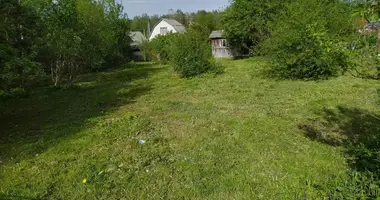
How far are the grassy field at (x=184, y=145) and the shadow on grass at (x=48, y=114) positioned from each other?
1.3 inches

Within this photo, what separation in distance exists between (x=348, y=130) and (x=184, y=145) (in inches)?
129

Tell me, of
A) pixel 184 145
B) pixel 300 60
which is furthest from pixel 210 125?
pixel 300 60

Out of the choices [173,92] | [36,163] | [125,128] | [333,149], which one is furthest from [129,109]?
[333,149]

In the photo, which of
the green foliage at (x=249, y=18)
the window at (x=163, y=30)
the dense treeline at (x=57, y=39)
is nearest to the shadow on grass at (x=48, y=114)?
the dense treeline at (x=57, y=39)

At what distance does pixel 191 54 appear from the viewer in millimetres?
12742

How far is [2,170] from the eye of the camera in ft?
13.1

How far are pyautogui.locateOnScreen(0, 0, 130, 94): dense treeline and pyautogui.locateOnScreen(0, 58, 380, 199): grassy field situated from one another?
1469 mm

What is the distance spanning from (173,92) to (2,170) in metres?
6.25

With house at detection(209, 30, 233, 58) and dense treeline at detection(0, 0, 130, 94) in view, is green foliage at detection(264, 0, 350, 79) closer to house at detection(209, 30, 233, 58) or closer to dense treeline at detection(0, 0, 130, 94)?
dense treeline at detection(0, 0, 130, 94)

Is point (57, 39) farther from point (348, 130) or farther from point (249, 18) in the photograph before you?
point (249, 18)

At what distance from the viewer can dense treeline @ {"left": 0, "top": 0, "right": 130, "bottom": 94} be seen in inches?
255

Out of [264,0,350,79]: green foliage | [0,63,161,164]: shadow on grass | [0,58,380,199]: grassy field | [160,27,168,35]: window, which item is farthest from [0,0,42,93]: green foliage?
[160,27,168,35]: window

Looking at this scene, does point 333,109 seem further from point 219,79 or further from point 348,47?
point 219,79

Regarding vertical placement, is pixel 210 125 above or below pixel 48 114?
below
